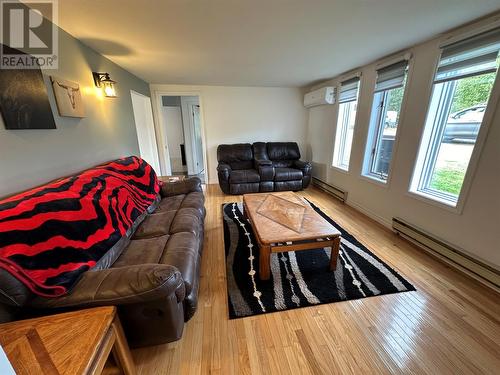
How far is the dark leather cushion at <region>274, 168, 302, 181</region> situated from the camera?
12.7 feet

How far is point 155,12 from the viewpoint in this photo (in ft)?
4.85

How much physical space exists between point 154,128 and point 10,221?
3.61m

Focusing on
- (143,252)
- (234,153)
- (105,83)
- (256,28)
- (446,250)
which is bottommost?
(446,250)

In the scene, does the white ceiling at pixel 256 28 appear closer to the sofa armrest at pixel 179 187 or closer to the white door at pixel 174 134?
the sofa armrest at pixel 179 187

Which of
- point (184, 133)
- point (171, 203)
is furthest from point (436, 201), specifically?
point (184, 133)

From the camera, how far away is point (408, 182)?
89.7 inches

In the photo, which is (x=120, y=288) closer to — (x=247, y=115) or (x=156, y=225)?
(x=156, y=225)

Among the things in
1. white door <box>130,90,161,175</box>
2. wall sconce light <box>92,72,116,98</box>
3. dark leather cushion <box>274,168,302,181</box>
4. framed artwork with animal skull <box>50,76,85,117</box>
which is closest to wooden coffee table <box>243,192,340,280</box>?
dark leather cushion <box>274,168,302,181</box>

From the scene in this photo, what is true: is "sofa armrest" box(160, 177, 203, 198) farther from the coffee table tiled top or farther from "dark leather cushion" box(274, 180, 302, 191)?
"dark leather cushion" box(274, 180, 302, 191)

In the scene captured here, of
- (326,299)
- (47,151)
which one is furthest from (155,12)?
(326,299)

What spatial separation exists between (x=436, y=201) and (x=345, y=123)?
6.71 ft

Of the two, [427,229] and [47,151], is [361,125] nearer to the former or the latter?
[427,229]

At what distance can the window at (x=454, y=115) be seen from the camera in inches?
64.1

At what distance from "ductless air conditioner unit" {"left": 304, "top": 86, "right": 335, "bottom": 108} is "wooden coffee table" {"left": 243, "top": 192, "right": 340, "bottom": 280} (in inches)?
94.7
